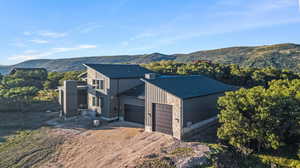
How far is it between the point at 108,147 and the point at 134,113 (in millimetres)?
5772

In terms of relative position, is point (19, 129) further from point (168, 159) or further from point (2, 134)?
point (168, 159)

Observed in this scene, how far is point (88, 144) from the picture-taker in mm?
13469

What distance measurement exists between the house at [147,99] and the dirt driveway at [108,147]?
1.46m

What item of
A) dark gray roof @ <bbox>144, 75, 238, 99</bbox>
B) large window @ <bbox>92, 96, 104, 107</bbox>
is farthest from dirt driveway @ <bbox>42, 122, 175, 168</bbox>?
large window @ <bbox>92, 96, 104, 107</bbox>

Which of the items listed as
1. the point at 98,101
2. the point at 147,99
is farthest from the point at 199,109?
the point at 98,101

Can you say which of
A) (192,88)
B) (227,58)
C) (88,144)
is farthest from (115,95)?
(227,58)

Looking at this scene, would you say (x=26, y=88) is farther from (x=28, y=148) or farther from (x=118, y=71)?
(x=28, y=148)

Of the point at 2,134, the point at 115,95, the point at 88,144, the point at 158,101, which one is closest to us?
the point at 88,144

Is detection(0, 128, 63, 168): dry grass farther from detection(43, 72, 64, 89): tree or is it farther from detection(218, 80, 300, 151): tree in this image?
detection(43, 72, 64, 89): tree

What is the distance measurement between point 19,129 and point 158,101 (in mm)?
13351

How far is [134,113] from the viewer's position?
1822 cm

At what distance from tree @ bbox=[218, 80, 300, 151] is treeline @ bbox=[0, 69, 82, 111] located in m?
23.4

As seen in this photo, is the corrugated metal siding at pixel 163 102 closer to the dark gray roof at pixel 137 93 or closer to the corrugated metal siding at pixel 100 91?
the dark gray roof at pixel 137 93

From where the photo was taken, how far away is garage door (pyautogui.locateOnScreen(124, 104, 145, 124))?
17.6 m
